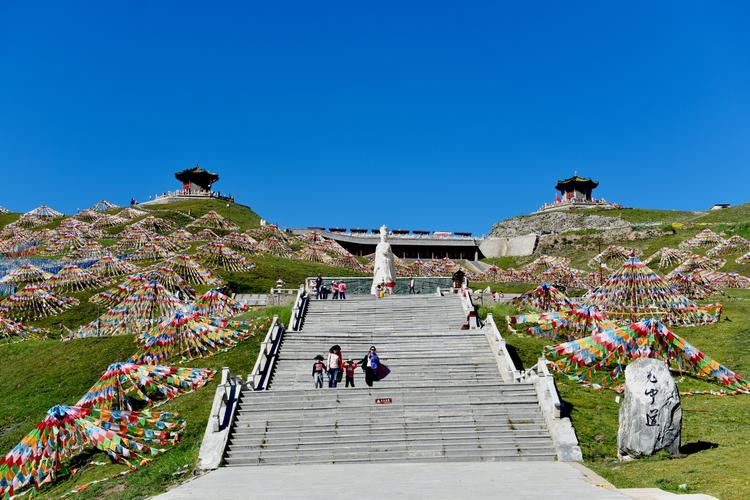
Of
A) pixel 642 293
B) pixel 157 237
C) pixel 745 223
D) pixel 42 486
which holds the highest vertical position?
pixel 745 223

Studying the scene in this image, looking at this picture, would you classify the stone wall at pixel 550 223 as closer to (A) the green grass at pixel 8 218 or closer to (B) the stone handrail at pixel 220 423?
(B) the stone handrail at pixel 220 423

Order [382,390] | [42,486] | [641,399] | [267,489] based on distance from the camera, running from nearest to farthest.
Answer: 1. [267,489]
2. [641,399]
3. [42,486]
4. [382,390]

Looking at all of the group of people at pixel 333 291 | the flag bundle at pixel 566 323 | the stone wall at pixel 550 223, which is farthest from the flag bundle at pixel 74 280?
the stone wall at pixel 550 223

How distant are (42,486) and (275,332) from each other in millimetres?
11349

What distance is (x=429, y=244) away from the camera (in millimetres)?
104562

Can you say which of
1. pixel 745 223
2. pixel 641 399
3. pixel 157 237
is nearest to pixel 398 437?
pixel 641 399

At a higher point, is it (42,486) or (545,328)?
(545,328)

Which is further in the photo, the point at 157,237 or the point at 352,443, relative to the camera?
the point at 157,237

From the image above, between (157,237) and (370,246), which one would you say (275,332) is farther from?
(370,246)

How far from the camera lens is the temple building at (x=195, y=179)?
12181 cm

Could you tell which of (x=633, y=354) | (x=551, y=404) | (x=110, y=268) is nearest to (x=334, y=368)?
(x=551, y=404)

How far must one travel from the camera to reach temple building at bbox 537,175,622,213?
120m

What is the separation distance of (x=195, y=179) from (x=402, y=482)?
11776cm

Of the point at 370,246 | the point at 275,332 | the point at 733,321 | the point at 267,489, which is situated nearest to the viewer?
the point at 267,489
